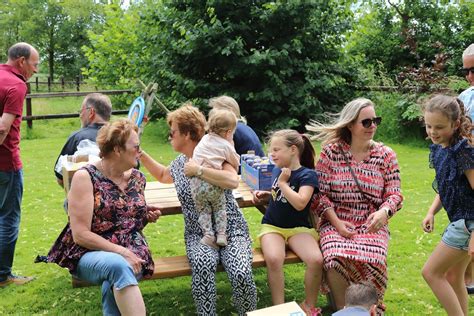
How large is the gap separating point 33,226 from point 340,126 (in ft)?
14.1

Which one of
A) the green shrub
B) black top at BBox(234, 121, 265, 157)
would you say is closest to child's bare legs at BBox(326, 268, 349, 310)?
black top at BBox(234, 121, 265, 157)

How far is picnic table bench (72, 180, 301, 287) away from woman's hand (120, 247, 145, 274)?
11.8 inches

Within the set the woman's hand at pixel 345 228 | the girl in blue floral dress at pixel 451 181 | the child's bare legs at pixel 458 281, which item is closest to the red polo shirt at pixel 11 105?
the woman's hand at pixel 345 228

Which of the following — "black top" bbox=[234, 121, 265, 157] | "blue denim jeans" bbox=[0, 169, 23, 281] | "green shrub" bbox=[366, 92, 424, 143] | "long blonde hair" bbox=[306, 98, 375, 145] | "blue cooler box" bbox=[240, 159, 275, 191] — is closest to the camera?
"long blonde hair" bbox=[306, 98, 375, 145]

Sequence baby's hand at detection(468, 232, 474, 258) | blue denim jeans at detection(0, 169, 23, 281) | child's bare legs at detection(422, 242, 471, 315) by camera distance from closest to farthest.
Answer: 1. baby's hand at detection(468, 232, 474, 258)
2. child's bare legs at detection(422, 242, 471, 315)
3. blue denim jeans at detection(0, 169, 23, 281)

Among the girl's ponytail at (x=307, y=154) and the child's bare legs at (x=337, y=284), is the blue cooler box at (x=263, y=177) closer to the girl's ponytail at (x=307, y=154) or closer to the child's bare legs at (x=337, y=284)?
the girl's ponytail at (x=307, y=154)

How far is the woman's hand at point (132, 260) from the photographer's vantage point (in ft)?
11.0

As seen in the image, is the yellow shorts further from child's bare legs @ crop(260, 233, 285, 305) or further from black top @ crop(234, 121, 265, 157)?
black top @ crop(234, 121, 265, 157)

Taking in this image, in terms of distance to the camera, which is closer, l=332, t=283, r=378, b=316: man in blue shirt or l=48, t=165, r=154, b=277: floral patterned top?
l=332, t=283, r=378, b=316: man in blue shirt

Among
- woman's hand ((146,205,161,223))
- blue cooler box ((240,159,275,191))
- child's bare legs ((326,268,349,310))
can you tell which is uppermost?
blue cooler box ((240,159,275,191))

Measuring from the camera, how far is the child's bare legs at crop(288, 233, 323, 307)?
377cm

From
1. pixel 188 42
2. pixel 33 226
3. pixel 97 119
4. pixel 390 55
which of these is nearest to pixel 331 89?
pixel 188 42

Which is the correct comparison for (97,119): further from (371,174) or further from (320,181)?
(371,174)

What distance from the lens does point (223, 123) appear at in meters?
3.81
